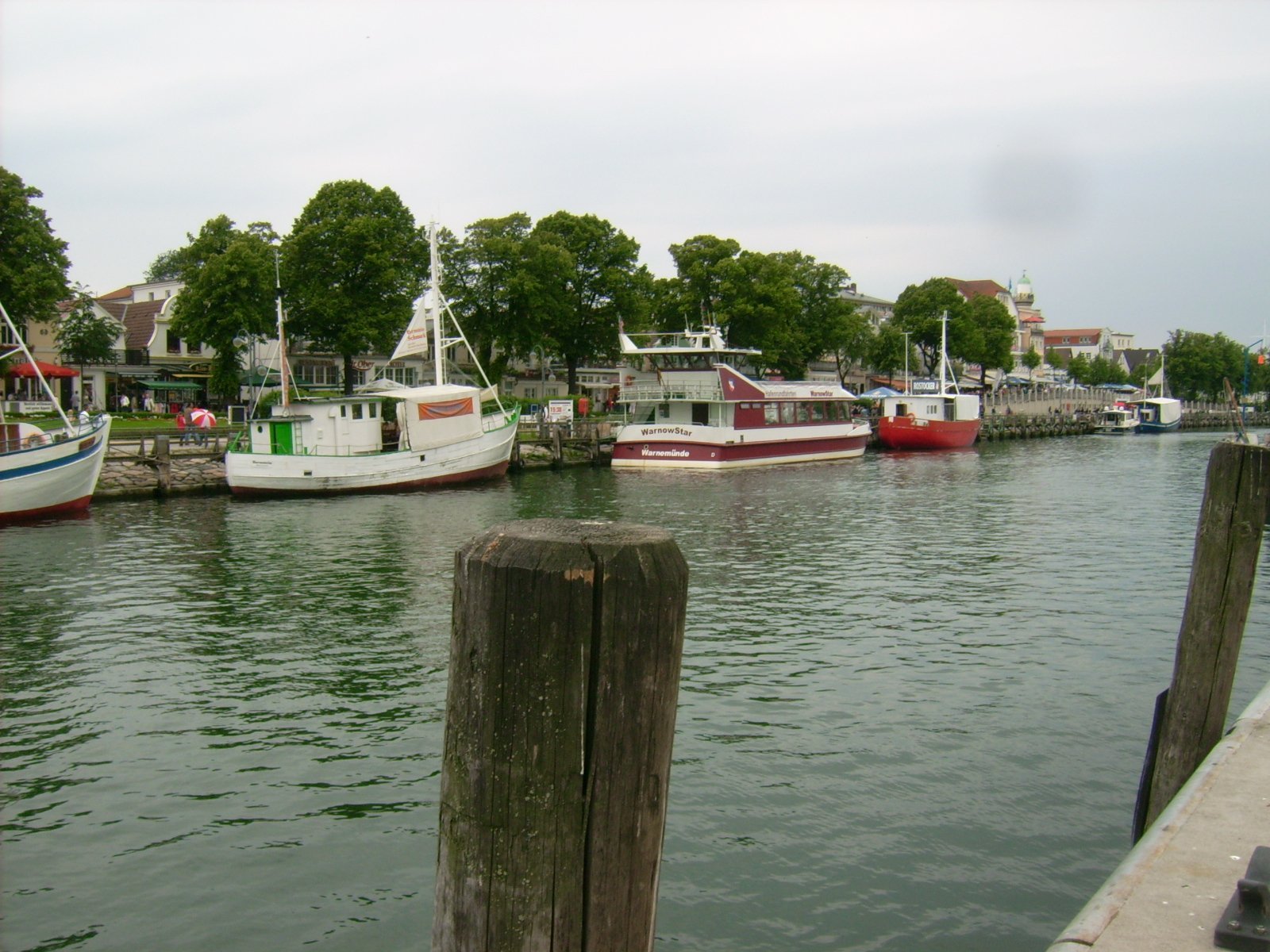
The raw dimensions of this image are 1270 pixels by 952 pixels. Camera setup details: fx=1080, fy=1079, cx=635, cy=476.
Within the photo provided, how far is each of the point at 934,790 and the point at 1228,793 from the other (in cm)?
375

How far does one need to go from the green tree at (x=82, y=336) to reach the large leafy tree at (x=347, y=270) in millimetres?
14639

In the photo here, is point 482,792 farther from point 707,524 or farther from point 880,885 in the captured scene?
point 707,524

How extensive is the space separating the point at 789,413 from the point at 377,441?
22070 mm

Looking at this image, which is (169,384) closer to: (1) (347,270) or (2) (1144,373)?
(1) (347,270)

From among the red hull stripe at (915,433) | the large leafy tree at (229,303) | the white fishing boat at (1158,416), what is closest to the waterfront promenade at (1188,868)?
the large leafy tree at (229,303)

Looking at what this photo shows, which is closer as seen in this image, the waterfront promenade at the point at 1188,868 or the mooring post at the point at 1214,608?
the waterfront promenade at the point at 1188,868

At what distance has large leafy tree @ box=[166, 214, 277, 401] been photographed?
2062 inches

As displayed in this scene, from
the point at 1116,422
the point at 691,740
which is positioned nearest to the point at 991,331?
the point at 1116,422

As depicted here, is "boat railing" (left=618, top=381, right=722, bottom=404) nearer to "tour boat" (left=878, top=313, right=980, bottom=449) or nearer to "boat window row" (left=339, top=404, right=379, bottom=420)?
"boat window row" (left=339, top=404, right=379, bottom=420)

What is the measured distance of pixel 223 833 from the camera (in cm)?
811

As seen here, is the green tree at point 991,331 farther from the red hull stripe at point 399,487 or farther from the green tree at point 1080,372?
the red hull stripe at point 399,487

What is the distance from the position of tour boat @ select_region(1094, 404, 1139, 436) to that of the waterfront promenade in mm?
99694

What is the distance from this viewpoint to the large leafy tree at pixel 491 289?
60219 millimetres

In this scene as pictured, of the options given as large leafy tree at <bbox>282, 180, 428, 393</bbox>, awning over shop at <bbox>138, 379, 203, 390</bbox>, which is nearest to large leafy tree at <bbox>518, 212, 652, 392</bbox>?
large leafy tree at <bbox>282, 180, 428, 393</bbox>
